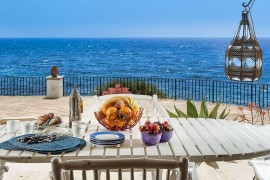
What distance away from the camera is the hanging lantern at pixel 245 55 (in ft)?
11.6

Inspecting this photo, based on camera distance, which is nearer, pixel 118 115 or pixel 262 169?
pixel 118 115

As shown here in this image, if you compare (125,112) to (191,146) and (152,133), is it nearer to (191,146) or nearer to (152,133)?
(152,133)

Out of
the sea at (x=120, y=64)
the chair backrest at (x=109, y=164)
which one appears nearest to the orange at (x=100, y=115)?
the chair backrest at (x=109, y=164)

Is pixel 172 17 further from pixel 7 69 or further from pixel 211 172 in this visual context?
pixel 211 172

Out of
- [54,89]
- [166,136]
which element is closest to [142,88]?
[54,89]

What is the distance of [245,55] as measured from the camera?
141 inches

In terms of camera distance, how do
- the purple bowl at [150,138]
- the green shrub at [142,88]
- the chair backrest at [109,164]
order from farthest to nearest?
the green shrub at [142,88]
the purple bowl at [150,138]
the chair backrest at [109,164]

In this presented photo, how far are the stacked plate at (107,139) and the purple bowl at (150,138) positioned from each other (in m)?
0.14

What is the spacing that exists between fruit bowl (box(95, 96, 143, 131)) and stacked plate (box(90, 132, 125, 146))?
10.1 inches

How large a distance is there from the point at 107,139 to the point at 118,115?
42cm

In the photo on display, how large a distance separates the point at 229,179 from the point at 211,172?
0.25m

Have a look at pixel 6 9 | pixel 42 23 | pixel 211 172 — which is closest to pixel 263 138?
pixel 211 172

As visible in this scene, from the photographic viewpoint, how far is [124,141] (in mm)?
2885

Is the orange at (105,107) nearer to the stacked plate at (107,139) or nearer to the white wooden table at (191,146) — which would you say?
the white wooden table at (191,146)
